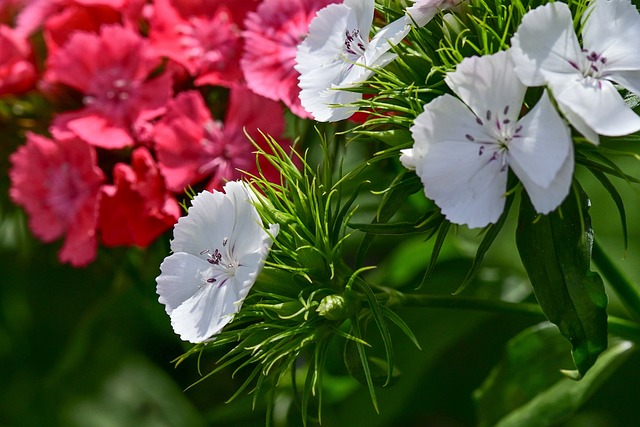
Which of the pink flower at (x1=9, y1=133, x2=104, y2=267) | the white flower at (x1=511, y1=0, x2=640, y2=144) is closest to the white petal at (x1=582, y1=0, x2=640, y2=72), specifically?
the white flower at (x1=511, y1=0, x2=640, y2=144)

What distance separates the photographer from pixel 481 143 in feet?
2.48

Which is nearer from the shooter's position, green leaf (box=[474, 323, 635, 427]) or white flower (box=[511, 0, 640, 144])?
white flower (box=[511, 0, 640, 144])

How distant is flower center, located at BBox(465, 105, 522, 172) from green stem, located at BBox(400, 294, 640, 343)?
23 cm

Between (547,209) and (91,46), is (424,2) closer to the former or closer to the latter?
(547,209)

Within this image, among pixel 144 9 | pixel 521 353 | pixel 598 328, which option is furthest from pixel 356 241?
pixel 598 328

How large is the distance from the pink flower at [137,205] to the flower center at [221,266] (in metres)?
0.24

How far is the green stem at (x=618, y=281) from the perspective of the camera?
3.18 ft

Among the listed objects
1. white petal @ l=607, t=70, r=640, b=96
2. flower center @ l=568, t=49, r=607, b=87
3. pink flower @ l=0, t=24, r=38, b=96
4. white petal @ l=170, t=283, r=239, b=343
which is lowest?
pink flower @ l=0, t=24, r=38, b=96

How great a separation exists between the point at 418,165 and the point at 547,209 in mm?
108

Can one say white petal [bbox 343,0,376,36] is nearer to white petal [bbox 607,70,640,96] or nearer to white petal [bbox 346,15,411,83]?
white petal [bbox 346,15,411,83]

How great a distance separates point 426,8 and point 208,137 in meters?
0.37

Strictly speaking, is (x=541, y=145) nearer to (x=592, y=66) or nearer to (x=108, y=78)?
(x=592, y=66)

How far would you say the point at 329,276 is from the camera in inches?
34.1

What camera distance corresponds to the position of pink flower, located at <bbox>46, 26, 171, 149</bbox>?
3.75 ft
